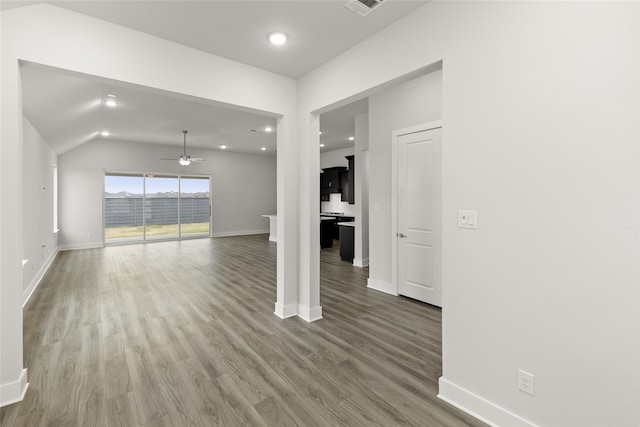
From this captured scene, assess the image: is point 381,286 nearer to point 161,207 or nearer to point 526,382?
point 526,382

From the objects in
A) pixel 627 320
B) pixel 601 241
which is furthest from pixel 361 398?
pixel 601 241

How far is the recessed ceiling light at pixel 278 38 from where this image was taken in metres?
2.56

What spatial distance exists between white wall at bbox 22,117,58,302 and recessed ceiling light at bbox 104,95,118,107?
110 centimetres

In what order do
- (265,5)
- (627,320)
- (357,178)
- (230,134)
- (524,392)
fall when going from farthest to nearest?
1. (230,134)
2. (357,178)
3. (265,5)
4. (524,392)
5. (627,320)

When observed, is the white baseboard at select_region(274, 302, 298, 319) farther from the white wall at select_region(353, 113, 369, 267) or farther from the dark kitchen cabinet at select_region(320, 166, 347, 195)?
the dark kitchen cabinet at select_region(320, 166, 347, 195)

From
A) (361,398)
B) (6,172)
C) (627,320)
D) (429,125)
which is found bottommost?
(361,398)

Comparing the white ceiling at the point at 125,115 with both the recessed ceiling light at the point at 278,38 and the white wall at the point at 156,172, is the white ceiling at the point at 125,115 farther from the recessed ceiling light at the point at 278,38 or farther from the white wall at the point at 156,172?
the recessed ceiling light at the point at 278,38

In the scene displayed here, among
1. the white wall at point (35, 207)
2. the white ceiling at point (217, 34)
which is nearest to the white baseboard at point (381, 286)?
the white ceiling at point (217, 34)

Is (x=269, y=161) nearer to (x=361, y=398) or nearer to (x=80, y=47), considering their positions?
(x=80, y=47)

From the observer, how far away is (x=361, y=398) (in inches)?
79.3

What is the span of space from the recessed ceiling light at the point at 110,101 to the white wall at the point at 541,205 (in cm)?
488

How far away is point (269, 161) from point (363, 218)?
657cm

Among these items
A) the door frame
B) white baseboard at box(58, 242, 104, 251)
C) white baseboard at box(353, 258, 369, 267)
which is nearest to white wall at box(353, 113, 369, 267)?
white baseboard at box(353, 258, 369, 267)

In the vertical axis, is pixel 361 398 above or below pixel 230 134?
below
